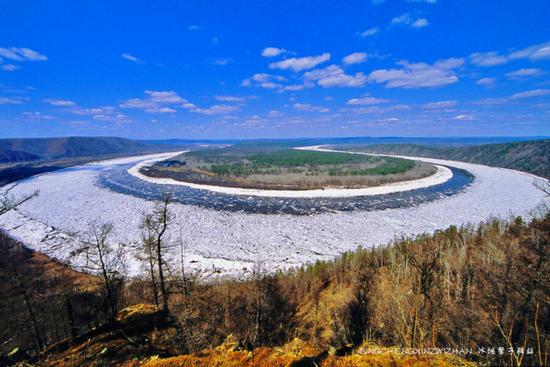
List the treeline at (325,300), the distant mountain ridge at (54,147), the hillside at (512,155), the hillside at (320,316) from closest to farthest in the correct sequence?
the hillside at (320,316) → the treeline at (325,300) → the hillside at (512,155) → the distant mountain ridge at (54,147)

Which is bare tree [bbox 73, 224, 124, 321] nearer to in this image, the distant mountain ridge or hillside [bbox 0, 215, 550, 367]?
hillside [bbox 0, 215, 550, 367]

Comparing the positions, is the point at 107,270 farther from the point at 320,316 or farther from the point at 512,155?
the point at 512,155

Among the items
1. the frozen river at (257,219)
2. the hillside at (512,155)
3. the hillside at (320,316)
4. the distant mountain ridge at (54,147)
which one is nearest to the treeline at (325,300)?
the hillside at (320,316)

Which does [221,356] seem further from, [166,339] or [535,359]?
[535,359]

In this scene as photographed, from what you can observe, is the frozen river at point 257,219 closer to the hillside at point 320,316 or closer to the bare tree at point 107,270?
the bare tree at point 107,270

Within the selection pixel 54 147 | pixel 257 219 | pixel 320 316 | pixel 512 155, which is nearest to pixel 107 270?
pixel 320 316

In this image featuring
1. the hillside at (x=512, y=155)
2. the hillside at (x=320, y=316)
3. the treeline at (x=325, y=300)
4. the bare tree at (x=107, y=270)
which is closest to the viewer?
the hillside at (x=320, y=316)
